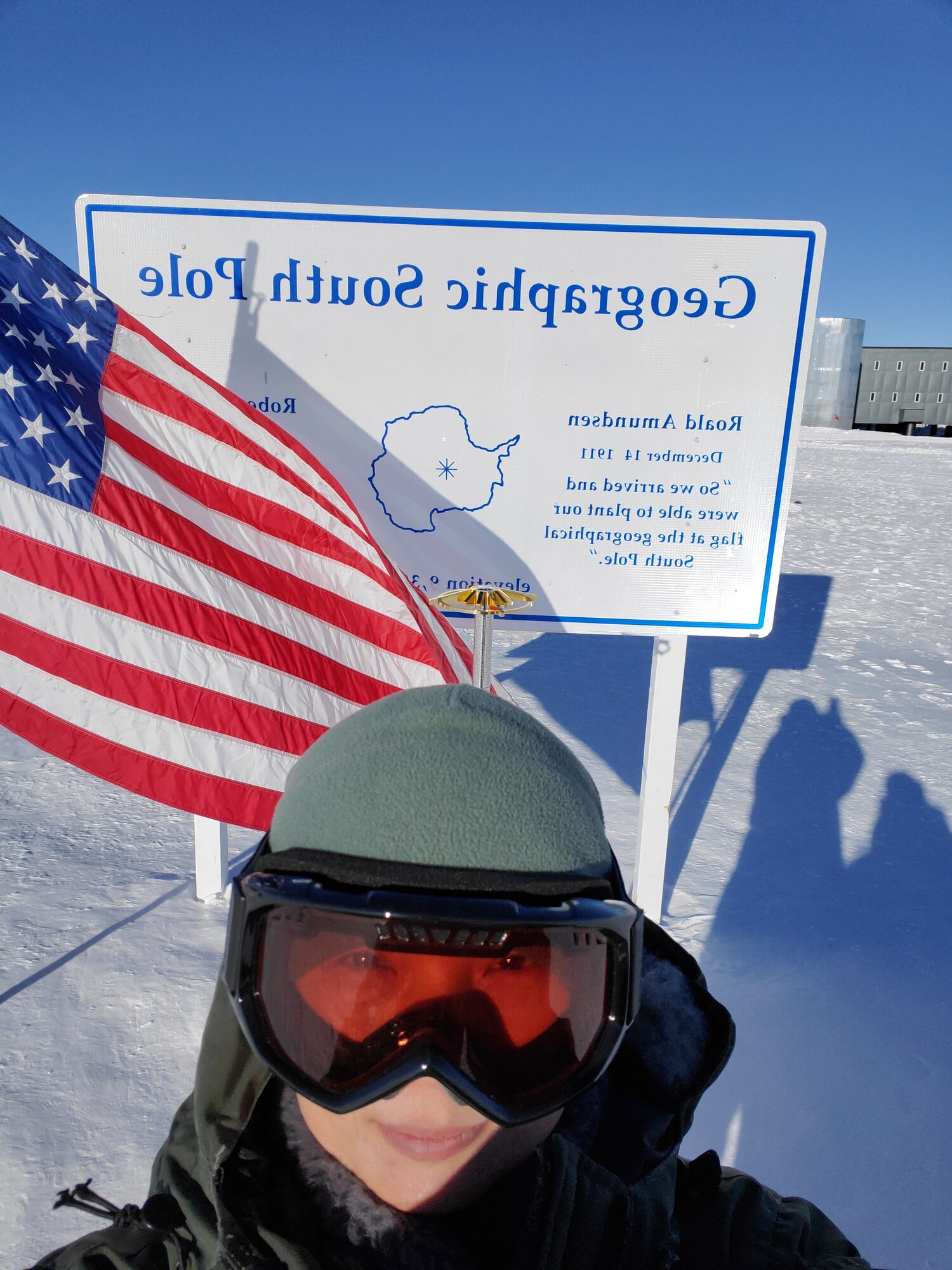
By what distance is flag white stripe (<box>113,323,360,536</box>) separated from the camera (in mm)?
2193

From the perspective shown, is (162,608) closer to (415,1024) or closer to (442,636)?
(442,636)

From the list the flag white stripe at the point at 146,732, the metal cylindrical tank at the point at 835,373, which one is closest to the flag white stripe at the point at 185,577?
the flag white stripe at the point at 146,732

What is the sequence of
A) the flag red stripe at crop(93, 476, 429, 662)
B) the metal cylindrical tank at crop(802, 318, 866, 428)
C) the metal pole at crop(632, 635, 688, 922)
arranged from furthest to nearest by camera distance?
the metal cylindrical tank at crop(802, 318, 866, 428)
the metal pole at crop(632, 635, 688, 922)
the flag red stripe at crop(93, 476, 429, 662)

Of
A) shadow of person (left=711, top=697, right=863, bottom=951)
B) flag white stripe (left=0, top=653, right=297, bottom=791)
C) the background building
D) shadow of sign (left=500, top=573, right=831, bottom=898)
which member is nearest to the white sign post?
flag white stripe (left=0, top=653, right=297, bottom=791)

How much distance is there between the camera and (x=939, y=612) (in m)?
8.51

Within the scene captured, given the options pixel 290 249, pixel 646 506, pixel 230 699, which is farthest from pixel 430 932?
pixel 290 249

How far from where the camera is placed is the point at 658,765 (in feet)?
9.53

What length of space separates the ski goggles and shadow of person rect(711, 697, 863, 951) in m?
2.61

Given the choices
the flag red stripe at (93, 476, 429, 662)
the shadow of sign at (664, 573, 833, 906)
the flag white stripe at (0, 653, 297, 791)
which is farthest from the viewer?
the shadow of sign at (664, 573, 833, 906)

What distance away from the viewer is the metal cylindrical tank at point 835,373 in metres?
28.3

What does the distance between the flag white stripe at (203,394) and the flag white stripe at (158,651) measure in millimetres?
604

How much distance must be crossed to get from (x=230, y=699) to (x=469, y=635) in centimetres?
494

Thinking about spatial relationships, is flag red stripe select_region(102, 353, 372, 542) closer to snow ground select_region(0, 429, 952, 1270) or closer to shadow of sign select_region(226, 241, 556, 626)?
shadow of sign select_region(226, 241, 556, 626)

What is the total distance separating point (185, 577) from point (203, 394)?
0.59 m
